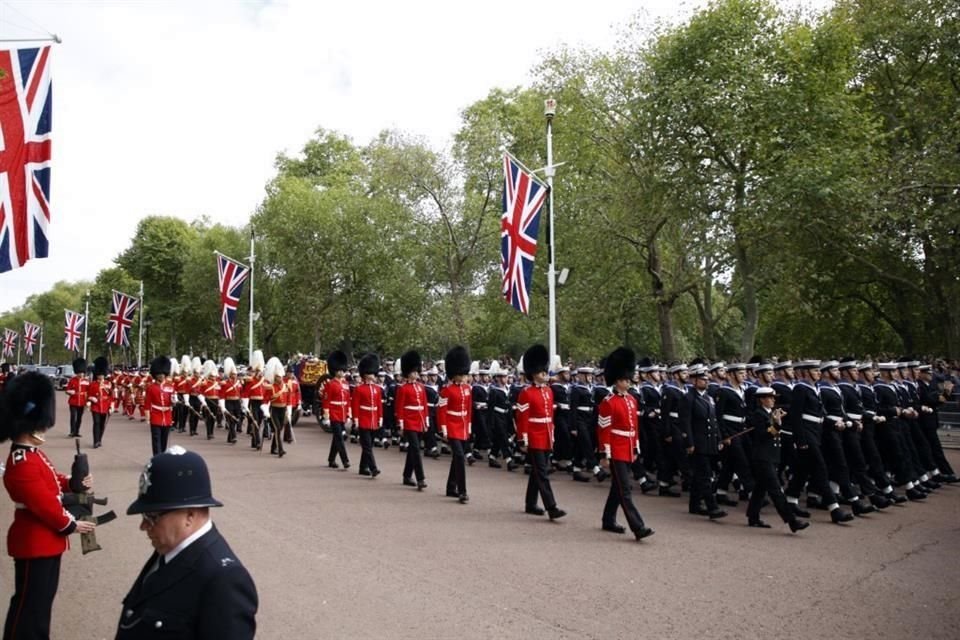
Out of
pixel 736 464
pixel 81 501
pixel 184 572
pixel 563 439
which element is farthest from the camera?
pixel 563 439

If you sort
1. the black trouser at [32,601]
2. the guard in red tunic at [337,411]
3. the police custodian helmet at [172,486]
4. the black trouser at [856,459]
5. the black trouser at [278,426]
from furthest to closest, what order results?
the black trouser at [278,426]
the guard in red tunic at [337,411]
the black trouser at [856,459]
the black trouser at [32,601]
the police custodian helmet at [172,486]

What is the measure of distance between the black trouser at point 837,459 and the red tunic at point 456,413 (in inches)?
204

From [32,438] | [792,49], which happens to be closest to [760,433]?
[32,438]

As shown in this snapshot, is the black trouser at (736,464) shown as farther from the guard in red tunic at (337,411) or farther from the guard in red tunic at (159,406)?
the guard in red tunic at (159,406)

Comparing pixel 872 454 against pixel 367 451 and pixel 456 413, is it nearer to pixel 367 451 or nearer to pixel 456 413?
pixel 456 413

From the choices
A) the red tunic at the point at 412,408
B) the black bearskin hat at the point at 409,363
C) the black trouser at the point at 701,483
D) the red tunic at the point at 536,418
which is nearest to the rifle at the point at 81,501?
the red tunic at the point at 536,418

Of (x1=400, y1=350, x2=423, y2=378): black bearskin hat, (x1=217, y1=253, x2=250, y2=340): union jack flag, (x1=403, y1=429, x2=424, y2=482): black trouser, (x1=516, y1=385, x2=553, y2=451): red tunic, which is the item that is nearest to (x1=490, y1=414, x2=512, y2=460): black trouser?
(x1=400, y1=350, x2=423, y2=378): black bearskin hat

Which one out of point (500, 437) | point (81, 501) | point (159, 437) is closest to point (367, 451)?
point (500, 437)

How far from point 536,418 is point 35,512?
271 inches

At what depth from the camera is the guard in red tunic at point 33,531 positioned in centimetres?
486

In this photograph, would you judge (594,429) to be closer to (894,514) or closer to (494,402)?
(494,402)

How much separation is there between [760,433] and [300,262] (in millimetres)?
38096

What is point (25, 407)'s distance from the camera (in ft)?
17.4

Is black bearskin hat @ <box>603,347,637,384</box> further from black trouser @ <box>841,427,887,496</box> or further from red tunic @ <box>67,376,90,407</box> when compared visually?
red tunic @ <box>67,376,90,407</box>
